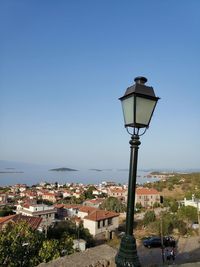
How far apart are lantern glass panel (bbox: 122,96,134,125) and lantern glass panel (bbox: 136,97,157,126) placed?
5 cm

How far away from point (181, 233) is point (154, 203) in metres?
28.8

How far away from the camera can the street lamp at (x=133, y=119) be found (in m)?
2.96

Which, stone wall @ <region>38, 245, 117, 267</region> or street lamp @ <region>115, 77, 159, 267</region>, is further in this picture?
stone wall @ <region>38, 245, 117, 267</region>

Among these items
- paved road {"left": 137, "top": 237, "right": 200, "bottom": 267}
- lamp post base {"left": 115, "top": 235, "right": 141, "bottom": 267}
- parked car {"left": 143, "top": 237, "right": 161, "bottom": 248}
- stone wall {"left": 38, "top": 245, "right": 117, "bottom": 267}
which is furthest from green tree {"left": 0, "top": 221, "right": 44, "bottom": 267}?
lamp post base {"left": 115, "top": 235, "right": 141, "bottom": 267}

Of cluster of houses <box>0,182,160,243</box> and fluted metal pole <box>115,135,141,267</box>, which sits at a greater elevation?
fluted metal pole <box>115,135,141,267</box>

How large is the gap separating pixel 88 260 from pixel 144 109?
1081cm

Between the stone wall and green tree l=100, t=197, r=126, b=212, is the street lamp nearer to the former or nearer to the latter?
the stone wall

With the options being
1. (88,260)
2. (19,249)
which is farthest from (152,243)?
(88,260)

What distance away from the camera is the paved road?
20.0 meters

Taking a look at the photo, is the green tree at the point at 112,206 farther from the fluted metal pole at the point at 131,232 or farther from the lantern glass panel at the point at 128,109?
the lantern glass panel at the point at 128,109

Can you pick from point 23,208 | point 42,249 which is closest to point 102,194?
point 23,208

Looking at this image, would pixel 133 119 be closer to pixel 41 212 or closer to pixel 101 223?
pixel 101 223

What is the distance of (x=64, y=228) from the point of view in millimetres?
30359

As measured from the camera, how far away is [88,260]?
12.2 m
